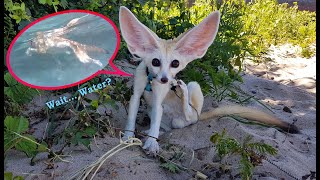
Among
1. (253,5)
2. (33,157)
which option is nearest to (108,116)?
(33,157)

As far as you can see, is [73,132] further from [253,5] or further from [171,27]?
[253,5]

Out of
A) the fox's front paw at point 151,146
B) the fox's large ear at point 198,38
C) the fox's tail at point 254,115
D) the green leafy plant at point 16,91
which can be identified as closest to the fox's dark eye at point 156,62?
the fox's large ear at point 198,38

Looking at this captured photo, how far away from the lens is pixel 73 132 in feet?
8.44

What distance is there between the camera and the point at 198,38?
266 cm

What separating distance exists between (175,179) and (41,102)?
1220 millimetres

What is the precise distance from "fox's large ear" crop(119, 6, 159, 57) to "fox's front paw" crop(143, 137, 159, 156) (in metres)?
0.49

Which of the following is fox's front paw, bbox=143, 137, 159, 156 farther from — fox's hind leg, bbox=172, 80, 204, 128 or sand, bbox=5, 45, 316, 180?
fox's hind leg, bbox=172, 80, 204, 128

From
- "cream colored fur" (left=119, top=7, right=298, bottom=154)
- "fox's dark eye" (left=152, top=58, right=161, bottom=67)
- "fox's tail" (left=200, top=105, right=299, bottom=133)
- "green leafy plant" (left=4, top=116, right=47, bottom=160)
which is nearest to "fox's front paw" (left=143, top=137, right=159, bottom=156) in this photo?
"cream colored fur" (left=119, top=7, right=298, bottom=154)

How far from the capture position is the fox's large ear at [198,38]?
2.60 metres

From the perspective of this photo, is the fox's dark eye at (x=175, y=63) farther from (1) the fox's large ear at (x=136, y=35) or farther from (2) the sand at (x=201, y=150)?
(2) the sand at (x=201, y=150)

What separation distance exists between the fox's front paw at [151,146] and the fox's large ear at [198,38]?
1.67 feet

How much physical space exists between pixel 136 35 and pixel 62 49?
1.43 ft

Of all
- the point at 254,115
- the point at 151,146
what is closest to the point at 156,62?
the point at 151,146

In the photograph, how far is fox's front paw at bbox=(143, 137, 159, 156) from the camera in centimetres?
261
